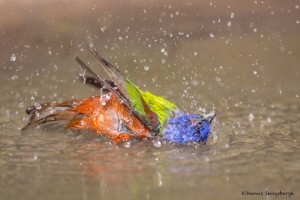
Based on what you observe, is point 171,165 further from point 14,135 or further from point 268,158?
point 14,135

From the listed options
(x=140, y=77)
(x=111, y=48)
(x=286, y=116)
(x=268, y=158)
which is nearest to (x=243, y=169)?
(x=268, y=158)

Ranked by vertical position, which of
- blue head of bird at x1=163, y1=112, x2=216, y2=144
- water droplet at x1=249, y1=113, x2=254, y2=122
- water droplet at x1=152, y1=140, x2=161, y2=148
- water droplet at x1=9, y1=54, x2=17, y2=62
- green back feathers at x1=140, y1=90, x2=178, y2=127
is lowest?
water droplet at x1=152, y1=140, x2=161, y2=148

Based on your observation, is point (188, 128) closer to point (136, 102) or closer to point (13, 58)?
point (136, 102)

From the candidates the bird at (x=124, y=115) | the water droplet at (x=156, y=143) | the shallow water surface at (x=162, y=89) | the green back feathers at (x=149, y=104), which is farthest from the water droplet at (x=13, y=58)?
the water droplet at (x=156, y=143)

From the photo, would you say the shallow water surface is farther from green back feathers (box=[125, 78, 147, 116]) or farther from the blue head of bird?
green back feathers (box=[125, 78, 147, 116])

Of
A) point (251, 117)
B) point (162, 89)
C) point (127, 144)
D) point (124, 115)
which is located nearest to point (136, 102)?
point (124, 115)

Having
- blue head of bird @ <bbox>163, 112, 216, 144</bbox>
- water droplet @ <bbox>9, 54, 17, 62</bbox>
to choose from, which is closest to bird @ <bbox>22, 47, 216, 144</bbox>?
blue head of bird @ <bbox>163, 112, 216, 144</bbox>

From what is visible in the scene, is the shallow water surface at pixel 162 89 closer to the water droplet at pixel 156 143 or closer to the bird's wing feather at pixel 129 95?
the water droplet at pixel 156 143
